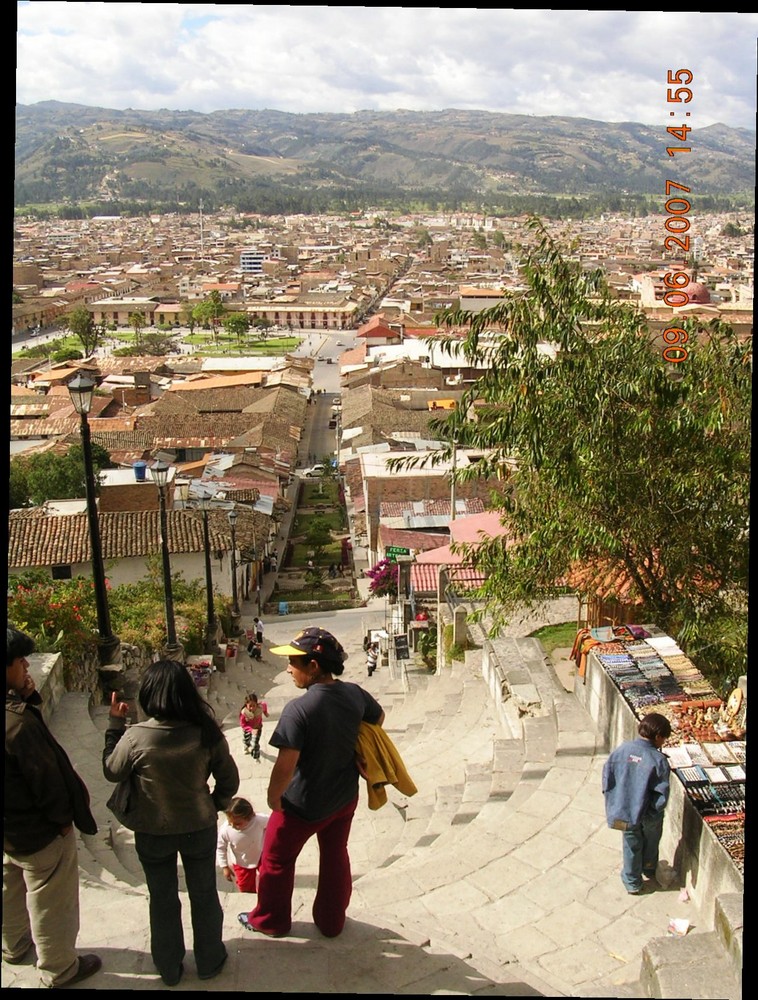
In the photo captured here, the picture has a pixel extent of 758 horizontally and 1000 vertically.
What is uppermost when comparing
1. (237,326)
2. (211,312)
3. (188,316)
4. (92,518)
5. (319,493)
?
(188,316)

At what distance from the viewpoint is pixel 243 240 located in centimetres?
15125

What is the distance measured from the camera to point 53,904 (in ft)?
10.6

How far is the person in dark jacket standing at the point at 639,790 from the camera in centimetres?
420

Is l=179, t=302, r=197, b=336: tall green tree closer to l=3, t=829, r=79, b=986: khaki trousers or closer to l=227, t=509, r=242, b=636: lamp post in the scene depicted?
l=227, t=509, r=242, b=636: lamp post

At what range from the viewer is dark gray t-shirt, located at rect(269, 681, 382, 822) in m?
3.48

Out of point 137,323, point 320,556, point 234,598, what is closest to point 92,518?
point 234,598

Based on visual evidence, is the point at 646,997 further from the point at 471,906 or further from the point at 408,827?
the point at 408,827

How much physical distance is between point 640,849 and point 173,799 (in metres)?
2.29

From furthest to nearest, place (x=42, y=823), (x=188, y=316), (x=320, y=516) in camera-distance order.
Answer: (x=188, y=316), (x=320, y=516), (x=42, y=823)

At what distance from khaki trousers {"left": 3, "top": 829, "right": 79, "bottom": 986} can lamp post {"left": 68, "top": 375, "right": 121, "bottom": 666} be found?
334 centimetres

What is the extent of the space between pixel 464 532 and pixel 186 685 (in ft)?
34.1

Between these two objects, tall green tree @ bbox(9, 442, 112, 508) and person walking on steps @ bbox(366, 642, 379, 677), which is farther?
tall green tree @ bbox(9, 442, 112, 508)

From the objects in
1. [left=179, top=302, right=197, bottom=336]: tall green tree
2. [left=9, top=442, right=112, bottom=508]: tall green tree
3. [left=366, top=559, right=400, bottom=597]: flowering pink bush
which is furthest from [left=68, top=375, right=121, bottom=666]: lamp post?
[left=179, top=302, right=197, bottom=336]: tall green tree

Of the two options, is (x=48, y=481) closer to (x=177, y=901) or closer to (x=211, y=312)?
(x=177, y=901)
